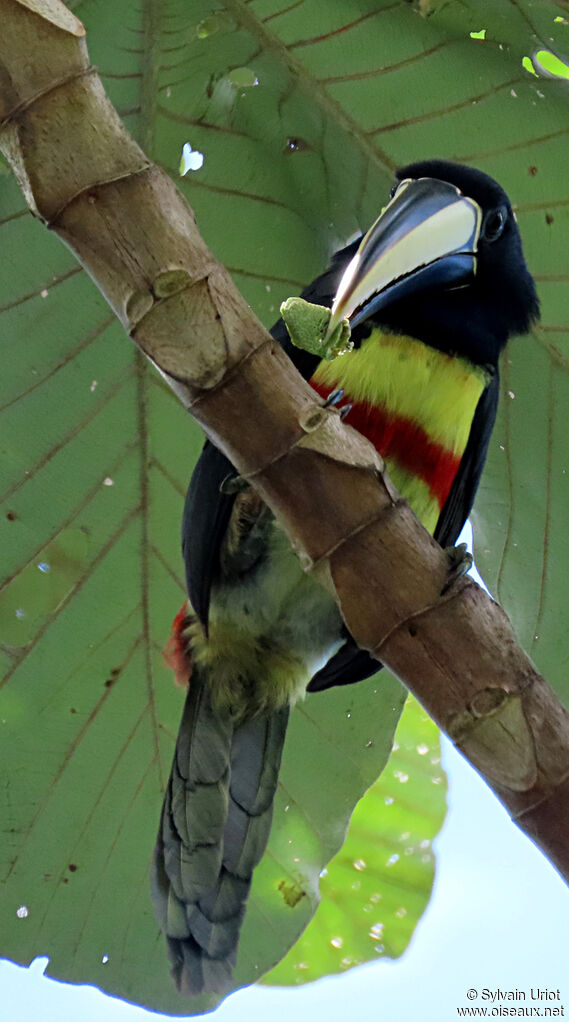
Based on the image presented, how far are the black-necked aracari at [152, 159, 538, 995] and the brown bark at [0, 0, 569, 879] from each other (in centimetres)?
83

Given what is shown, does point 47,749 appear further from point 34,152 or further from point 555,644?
point 34,152

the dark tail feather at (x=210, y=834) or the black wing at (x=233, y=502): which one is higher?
the black wing at (x=233, y=502)

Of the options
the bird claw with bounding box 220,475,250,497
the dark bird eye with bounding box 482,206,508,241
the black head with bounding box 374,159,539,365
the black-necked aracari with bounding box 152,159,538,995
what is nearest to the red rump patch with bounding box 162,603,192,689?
the black-necked aracari with bounding box 152,159,538,995

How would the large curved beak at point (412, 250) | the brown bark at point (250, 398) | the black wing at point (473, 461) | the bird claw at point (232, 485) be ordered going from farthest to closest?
1. the black wing at point (473, 461)
2. the bird claw at point (232, 485)
3. the large curved beak at point (412, 250)
4. the brown bark at point (250, 398)

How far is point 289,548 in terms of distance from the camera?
7.99 ft

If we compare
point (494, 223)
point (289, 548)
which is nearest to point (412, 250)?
point (494, 223)

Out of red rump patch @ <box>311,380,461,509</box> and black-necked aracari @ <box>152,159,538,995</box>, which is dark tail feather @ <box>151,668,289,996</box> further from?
red rump patch @ <box>311,380,461,509</box>

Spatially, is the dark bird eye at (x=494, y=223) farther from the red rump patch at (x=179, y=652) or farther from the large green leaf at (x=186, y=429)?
the red rump patch at (x=179, y=652)

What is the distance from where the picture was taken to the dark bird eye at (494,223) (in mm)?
2342

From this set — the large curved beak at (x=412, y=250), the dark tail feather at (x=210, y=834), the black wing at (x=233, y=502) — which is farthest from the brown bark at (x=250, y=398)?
the dark tail feather at (x=210, y=834)

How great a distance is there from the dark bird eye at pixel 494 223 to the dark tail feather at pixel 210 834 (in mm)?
1107

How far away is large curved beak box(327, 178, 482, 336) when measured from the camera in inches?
69.6

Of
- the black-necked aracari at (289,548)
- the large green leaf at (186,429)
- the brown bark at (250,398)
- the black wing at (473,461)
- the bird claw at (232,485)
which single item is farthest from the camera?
the black wing at (473,461)

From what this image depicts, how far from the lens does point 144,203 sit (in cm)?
134
